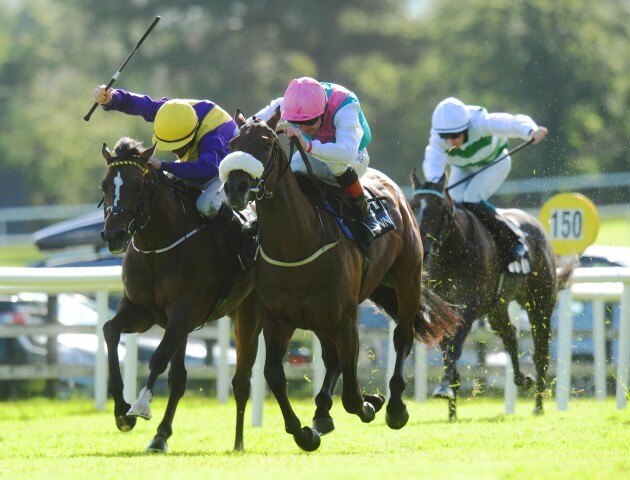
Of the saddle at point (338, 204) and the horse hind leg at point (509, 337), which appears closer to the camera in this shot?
the saddle at point (338, 204)

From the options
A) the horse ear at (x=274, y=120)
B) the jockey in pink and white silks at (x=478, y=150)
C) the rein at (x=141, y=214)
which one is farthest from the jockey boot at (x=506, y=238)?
the horse ear at (x=274, y=120)

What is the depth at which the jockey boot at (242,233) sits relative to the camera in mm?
7793

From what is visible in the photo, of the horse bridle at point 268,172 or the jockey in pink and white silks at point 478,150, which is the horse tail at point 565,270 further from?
the horse bridle at point 268,172

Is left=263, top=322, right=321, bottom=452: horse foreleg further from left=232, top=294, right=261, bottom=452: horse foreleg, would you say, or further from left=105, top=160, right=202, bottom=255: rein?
left=232, top=294, right=261, bottom=452: horse foreleg

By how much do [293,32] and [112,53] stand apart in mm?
7370

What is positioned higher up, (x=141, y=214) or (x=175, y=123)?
(x=175, y=123)

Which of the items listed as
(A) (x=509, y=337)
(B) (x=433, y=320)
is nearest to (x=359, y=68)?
(A) (x=509, y=337)

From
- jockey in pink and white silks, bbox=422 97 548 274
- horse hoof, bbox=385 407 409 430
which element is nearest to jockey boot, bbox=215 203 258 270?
horse hoof, bbox=385 407 409 430

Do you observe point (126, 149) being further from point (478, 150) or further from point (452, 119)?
point (478, 150)

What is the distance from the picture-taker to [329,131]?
24.8 ft

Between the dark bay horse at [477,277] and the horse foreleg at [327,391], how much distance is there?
1.61 meters

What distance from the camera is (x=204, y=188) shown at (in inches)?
313

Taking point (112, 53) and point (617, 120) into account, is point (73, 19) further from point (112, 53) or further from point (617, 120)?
point (617, 120)

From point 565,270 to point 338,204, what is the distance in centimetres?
362
